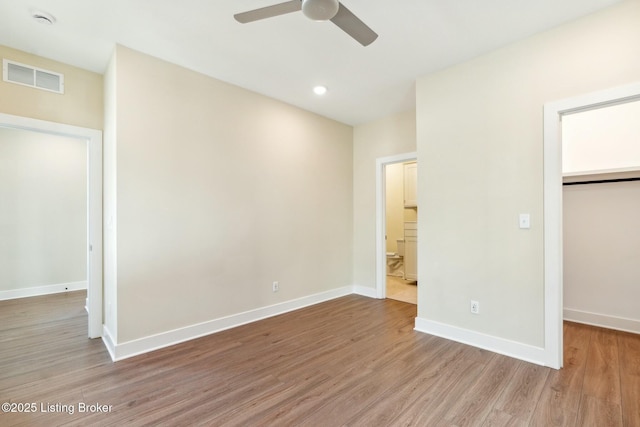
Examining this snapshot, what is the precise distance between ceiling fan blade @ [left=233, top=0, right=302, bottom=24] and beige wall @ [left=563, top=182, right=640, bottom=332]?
12.2ft

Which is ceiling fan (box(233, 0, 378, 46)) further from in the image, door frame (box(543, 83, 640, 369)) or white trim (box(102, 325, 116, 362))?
white trim (box(102, 325, 116, 362))

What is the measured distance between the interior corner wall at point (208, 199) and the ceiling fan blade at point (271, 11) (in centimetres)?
155

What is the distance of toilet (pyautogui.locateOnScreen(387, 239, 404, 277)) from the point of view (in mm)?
6195

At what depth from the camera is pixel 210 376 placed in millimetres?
2322

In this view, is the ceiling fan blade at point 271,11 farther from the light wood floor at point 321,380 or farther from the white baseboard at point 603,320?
the white baseboard at point 603,320

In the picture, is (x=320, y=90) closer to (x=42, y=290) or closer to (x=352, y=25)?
(x=352, y=25)

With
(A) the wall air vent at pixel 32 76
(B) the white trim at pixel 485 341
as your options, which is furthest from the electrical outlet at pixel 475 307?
(A) the wall air vent at pixel 32 76

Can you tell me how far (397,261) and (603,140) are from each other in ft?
12.8

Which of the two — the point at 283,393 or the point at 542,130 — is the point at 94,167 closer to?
the point at 283,393

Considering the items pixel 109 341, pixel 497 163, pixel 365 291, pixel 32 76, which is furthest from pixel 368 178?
→ pixel 32 76

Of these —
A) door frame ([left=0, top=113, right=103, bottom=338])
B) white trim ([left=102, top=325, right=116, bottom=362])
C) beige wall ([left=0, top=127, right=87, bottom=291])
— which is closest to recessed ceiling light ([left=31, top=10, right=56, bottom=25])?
door frame ([left=0, top=113, right=103, bottom=338])

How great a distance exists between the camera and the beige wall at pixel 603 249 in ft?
10.2

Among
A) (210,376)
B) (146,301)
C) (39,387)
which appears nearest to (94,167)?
(146,301)

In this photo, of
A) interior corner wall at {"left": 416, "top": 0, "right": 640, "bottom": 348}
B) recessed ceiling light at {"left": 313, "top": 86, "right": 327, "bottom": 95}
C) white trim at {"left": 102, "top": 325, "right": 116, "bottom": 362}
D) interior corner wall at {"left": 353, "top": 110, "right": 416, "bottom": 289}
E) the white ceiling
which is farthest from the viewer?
interior corner wall at {"left": 353, "top": 110, "right": 416, "bottom": 289}
